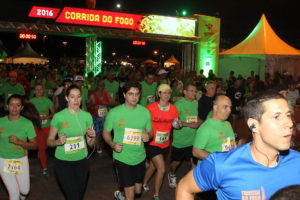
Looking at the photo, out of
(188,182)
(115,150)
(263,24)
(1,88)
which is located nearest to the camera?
(188,182)

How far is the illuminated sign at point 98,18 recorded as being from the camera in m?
A: 14.1

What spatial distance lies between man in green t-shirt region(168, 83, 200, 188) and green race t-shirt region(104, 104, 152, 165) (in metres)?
1.38

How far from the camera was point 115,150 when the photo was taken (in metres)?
4.28

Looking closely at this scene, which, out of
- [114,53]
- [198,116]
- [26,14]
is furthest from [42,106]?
[114,53]

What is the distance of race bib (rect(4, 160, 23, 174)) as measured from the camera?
4291 mm

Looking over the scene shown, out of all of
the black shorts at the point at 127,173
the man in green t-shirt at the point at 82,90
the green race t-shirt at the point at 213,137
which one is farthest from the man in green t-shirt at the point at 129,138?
the man in green t-shirt at the point at 82,90

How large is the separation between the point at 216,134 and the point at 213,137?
2.4 inches

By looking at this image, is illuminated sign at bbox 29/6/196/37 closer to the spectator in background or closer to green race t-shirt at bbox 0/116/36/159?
the spectator in background

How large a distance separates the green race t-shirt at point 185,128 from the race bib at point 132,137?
5.04 feet

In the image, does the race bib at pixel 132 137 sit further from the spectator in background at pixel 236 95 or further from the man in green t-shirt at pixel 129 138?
the spectator in background at pixel 236 95

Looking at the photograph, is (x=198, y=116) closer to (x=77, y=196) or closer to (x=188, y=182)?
(x=77, y=196)

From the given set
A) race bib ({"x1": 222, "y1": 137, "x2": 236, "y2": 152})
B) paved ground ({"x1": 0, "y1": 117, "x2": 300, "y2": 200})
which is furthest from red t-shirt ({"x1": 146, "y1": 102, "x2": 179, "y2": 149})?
race bib ({"x1": 222, "y1": 137, "x2": 236, "y2": 152})

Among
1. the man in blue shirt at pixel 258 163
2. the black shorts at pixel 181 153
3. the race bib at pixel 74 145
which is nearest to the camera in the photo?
the man in blue shirt at pixel 258 163

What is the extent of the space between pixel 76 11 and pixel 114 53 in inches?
1932
